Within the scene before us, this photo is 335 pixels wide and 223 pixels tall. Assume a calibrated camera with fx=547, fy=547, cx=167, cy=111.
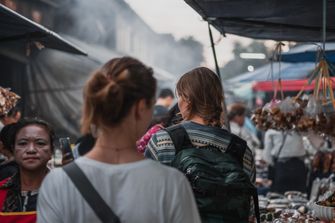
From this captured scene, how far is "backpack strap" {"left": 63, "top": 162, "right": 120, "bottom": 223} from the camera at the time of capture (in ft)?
5.99

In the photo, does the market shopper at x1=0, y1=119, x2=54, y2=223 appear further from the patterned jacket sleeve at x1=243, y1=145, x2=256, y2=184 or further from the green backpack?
the patterned jacket sleeve at x1=243, y1=145, x2=256, y2=184

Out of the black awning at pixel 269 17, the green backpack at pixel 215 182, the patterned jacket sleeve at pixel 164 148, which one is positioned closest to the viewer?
the green backpack at pixel 215 182

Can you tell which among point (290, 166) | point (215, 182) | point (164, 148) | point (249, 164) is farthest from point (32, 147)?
point (290, 166)

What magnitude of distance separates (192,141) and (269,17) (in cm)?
258

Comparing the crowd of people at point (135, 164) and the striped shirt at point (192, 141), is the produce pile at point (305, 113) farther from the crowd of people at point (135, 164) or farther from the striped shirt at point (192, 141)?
the striped shirt at point (192, 141)

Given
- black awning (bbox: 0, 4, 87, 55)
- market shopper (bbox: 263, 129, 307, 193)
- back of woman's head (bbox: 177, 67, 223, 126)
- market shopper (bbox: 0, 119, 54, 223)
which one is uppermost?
black awning (bbox: 0, 4, 87, 55)

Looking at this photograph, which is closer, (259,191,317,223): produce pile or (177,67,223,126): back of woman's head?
(177,67,223,126): back of woman's head

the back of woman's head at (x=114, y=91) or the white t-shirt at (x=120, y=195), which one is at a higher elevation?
the back of woman's head at (x=114, y=91)

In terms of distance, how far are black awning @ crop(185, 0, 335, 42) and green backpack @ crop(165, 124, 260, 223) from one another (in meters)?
1.77

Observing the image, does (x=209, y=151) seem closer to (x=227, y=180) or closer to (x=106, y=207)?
(x=227, y=180)

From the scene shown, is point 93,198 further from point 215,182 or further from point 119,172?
point 215,182

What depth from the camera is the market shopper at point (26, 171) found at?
9.57ft

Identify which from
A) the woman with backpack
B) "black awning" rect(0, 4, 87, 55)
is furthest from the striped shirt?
"black awning" rect(0, 4, 87, 55)

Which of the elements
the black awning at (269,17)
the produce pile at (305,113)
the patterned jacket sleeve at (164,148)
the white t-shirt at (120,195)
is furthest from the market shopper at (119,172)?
the produce pile at (305,113)
